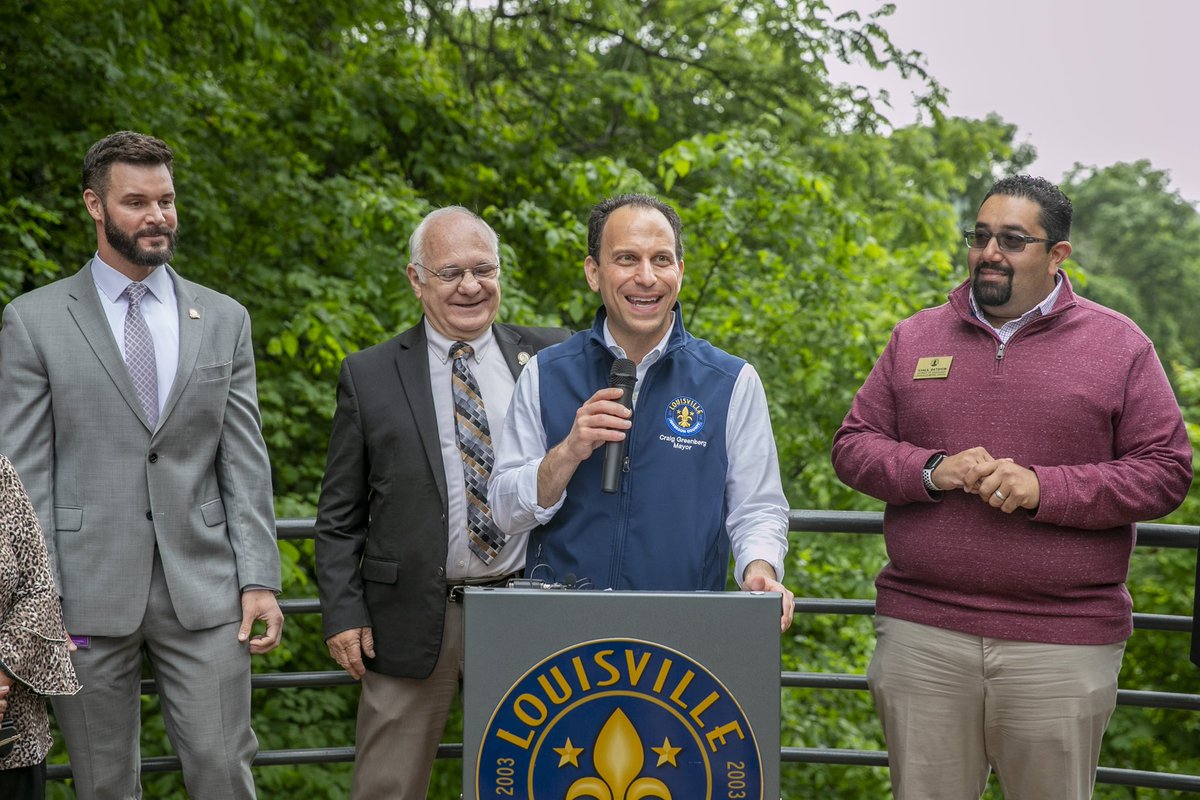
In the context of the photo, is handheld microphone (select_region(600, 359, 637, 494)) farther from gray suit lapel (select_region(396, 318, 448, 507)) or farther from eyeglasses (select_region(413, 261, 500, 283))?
eyeglasses (select_region(413, 261, 500, 283))

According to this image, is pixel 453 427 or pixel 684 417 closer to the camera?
pixel 684 417

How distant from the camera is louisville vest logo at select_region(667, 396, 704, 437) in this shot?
258 cm

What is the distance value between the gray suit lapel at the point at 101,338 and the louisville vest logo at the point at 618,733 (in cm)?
122

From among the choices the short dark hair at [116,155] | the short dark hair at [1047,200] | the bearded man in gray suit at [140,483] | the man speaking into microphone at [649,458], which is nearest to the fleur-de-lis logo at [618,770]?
the man speaking into microphone at [649,458]

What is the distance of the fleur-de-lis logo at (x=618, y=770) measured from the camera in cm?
224

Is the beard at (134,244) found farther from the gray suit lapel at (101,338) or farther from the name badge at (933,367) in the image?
the name badge at (933,367)

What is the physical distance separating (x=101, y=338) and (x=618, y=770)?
1.56 m

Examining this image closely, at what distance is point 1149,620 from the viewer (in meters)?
3.23

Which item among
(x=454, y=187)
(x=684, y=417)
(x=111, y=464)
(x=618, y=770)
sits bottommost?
(x=618, y=770)

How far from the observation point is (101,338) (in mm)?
2904

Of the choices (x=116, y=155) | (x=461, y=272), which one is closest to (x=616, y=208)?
(x=461, y=272)

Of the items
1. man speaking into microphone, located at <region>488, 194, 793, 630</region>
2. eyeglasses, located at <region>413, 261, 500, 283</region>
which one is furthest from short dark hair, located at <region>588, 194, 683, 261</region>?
eyeglasses, located at <region>413, 261, 500, 283</region>

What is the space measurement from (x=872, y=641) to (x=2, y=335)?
585 cm

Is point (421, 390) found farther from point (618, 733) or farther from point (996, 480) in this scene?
point (996, 480)
